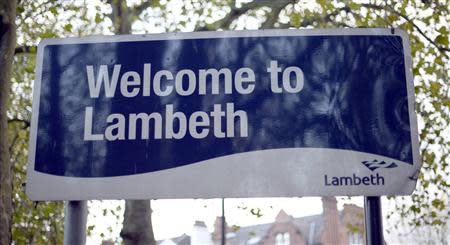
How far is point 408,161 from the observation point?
2.12m

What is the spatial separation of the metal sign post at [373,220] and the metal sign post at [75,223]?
977mm

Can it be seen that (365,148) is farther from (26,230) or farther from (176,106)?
(26,230)

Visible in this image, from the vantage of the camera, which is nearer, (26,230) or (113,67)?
(113,67)

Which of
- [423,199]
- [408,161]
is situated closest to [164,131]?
[408,161]

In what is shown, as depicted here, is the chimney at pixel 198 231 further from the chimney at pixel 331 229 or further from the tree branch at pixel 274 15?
the chimney at pixel 331 229

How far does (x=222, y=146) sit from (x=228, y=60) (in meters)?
0.33

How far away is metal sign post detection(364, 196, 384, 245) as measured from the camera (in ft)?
6.71

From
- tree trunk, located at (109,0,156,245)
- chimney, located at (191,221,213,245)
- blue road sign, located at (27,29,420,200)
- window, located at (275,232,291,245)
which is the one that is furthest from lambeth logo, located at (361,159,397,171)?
window, located at (275,232,291,245)

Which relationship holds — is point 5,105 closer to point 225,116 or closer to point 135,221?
point 225,116

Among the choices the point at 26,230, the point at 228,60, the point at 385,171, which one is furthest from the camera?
the point at 26,230

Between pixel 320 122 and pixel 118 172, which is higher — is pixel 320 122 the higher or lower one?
the higher one

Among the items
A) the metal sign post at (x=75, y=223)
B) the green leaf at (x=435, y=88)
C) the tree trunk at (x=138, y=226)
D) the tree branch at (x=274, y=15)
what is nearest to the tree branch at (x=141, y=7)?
the tree branch at (x=274, y=15)

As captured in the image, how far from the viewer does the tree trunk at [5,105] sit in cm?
306

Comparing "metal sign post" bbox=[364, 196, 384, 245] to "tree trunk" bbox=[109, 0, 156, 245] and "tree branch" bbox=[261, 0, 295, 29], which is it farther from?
"tree branch" bbox=[261, 0, 295, 29]
